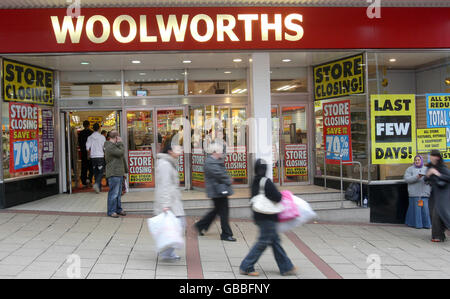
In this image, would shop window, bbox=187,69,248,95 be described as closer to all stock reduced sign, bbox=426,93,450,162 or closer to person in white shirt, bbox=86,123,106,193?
person in white shirt, bbox=86,123,106,193

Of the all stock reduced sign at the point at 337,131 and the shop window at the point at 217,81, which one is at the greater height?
the shop window at the point at 217,81

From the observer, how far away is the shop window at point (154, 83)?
456 inches

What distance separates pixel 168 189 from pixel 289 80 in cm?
712

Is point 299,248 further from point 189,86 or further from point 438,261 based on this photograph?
point 189,86

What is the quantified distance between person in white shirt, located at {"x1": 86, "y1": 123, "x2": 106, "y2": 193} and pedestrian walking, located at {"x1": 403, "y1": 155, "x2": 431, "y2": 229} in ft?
24.3

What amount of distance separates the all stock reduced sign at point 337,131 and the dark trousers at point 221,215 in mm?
4411

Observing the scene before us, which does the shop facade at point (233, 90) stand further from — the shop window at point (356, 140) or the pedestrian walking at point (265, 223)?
the pedestrian walking at point (265, 223)

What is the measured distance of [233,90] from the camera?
11.7 meters

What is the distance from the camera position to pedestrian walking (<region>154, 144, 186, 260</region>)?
5.57 m

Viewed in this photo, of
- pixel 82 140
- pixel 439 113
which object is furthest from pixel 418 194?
pixel 82 140

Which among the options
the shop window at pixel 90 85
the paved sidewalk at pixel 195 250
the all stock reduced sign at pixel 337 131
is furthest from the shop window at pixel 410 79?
the shop window at pixel 90 85

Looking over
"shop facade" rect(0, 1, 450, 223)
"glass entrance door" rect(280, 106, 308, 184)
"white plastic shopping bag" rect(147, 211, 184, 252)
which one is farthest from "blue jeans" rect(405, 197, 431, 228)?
"white plastic shopping bag" rect(147, 211, 184, 252)

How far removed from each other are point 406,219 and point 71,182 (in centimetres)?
861
